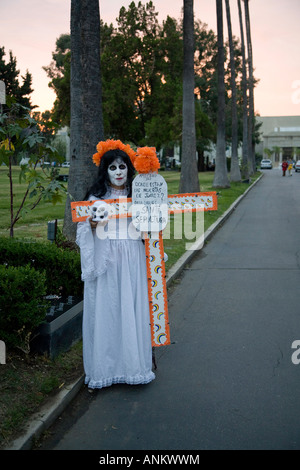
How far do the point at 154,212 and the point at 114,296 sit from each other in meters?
0.77

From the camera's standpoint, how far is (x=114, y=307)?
4.01 meters

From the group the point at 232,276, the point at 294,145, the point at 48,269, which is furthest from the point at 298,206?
the point at 294,145

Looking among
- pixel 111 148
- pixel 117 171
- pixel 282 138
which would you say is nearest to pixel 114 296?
pixel 117 171

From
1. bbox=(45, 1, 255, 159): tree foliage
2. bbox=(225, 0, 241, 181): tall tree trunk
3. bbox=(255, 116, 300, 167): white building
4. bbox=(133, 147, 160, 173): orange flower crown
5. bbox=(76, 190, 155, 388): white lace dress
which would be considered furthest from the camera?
bbox=(255, 116, 300, 167): white building

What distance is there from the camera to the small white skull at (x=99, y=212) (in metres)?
3.71

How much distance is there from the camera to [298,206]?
784 inches

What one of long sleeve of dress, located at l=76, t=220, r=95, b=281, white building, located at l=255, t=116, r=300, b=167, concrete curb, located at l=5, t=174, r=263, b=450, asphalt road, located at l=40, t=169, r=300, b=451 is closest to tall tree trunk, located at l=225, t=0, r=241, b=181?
asphalt road, located at l=40, t=169, r=300, b=451

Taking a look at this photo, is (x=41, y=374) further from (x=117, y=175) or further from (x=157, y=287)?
(x=117, y=175)

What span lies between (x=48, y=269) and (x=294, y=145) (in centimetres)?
10306

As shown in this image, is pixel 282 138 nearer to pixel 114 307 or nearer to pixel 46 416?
pixel 114 307

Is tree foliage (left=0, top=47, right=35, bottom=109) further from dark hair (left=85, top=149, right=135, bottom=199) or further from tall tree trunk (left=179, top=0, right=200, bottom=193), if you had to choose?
dark hair (left=85, top=149, right=135, bottom=199)

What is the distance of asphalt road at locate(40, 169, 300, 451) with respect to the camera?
3.34 metres

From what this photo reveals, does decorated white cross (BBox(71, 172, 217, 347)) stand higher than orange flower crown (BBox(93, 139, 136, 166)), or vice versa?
orange flower crown (BBox(93, 139, 136, 166))

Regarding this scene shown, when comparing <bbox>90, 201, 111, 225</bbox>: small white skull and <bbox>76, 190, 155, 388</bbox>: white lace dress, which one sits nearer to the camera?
<bbox>90, 201, 111, 225</bbox>: small white skull
